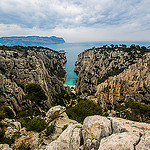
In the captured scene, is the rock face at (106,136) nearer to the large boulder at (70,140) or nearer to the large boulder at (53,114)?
the large boulder at (70,140)

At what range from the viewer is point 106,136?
7.03m

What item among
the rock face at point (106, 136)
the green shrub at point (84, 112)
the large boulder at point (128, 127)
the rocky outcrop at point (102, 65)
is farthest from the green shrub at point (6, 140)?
the rocky outcrop at point (102, 65)

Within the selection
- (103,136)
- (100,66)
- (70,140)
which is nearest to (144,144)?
(103,136)

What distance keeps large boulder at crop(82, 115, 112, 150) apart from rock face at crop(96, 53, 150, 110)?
33475 mm

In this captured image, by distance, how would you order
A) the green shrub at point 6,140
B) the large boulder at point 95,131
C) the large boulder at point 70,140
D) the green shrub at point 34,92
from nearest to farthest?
the large boulder at point 95,131 → the large boulder at point 70,140 → the green shrub at point 6,140 → the green shrub at point 34,92

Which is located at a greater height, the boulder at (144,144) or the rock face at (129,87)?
the boulder at (144,144)

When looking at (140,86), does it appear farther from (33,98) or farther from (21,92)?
(21,92)

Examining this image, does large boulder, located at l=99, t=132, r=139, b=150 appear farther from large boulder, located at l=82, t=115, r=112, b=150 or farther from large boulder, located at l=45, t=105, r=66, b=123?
large boulder, located at l=45, t=105, r=66, b=123

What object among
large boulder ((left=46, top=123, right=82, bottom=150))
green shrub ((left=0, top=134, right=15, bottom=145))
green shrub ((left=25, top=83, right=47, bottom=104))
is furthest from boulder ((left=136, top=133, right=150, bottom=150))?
green shrub ((left=25, top=83, right=47, bottom=104))

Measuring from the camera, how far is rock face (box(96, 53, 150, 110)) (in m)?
34.6

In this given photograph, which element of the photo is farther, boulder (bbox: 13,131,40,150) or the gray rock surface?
the gray rock surface

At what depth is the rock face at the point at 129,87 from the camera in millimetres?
34594

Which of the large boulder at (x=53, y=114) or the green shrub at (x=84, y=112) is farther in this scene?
the green shrub at (x=84, y=112)

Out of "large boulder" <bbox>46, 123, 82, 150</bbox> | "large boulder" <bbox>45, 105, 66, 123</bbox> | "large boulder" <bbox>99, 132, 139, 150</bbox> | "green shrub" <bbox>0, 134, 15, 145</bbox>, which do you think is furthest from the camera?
"large boulder" <bbox>45, 105, 66, 123</bbox>
